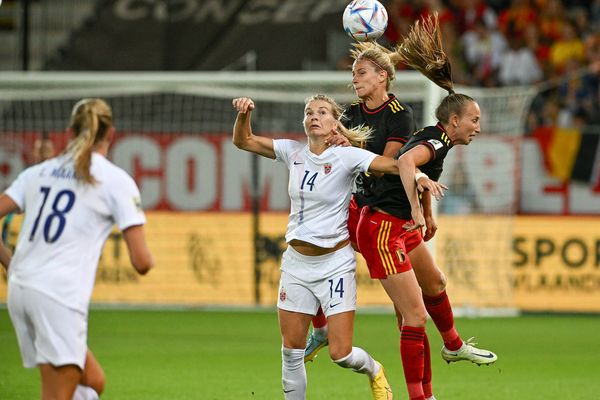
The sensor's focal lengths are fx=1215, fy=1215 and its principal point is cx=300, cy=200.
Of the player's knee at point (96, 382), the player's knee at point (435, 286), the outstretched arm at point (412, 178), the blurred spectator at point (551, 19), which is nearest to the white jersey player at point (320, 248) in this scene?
the outstretched arm at point (412, 178)

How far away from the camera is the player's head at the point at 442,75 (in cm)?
770

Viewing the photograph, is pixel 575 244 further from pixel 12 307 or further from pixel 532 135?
pixel 12 307

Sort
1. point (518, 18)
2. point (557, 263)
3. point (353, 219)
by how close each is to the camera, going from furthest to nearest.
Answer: point (518, 18), point (557, 263), point (353, 219)

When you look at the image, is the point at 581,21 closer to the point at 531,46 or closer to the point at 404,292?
the point at 531,46

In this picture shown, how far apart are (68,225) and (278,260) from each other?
443 inches

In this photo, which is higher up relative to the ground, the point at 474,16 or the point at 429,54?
the point at 474,16

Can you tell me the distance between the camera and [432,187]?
6906mm

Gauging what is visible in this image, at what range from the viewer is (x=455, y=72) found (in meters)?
20.5

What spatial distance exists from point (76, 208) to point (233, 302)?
37.5ft

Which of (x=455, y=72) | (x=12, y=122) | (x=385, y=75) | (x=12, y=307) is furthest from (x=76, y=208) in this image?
(x=455, y=72)

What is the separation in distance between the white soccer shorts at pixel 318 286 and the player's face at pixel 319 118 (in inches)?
29.5

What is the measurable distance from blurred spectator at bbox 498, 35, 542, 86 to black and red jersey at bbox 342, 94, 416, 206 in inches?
499

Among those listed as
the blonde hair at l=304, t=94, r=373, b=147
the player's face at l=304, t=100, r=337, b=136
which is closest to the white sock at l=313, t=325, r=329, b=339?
the blonde hair at l=304, t=94, r=373, b=147

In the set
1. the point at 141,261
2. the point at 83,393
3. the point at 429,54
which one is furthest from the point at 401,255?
the point at 83,393
